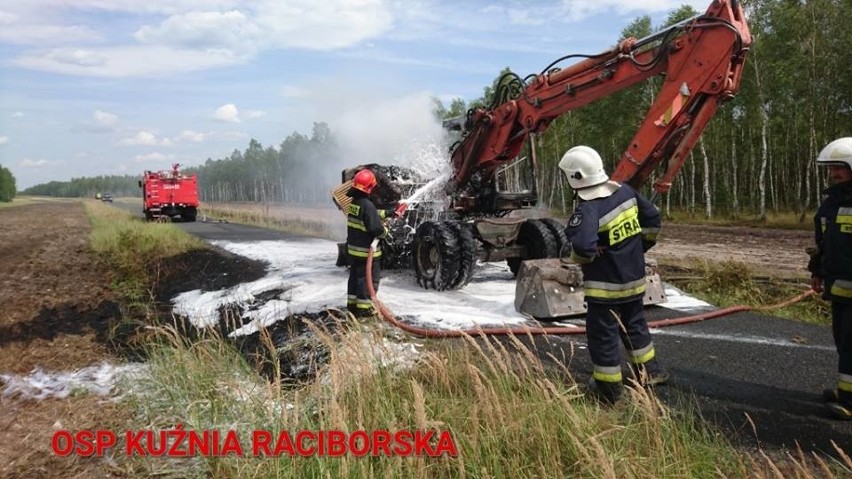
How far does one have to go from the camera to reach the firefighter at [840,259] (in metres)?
3.91

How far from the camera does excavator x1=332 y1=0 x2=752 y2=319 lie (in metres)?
6.41

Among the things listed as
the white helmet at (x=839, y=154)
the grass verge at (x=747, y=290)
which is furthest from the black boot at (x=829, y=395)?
the grass verge at (x=747, y=290)

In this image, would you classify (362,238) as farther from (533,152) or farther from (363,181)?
(533,152)

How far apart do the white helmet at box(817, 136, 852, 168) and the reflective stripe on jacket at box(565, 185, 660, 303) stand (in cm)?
120

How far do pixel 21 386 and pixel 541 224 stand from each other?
6.50m

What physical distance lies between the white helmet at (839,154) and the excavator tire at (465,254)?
462cm

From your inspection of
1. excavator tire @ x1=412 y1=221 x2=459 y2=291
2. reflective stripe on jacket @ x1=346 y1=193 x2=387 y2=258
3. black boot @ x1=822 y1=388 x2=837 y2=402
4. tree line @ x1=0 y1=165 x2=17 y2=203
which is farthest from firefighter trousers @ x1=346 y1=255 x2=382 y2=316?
tree line @ x1=0 y1=165 x2=17 y2=203

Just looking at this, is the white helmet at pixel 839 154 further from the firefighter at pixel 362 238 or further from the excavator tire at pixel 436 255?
the excavator tire at pixel 436 255

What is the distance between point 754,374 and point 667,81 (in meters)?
3.33

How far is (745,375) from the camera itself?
4844 mm

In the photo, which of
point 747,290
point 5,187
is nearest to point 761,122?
point 747,290

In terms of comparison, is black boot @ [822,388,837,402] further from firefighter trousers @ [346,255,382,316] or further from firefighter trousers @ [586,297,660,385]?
firefighter trousers @ [346,255,382,316]

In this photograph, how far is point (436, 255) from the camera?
8.70 metres
